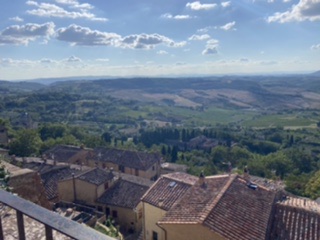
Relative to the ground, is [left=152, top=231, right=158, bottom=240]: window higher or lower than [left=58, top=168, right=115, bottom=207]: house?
higher

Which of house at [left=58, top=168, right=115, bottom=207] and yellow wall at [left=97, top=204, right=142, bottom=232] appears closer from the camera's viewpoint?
yellow wall at [left=97, top=204, right=142, bottom=232]

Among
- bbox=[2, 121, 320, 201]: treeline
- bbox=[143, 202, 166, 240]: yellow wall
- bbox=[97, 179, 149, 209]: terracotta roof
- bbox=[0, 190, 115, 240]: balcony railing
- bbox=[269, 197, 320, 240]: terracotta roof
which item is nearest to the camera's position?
bbox=[0, 190, 115, 240]: balcony railing

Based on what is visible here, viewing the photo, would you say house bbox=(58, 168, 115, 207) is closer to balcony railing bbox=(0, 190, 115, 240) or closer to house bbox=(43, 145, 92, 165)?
house bbox=(43, 145, 92, 165)

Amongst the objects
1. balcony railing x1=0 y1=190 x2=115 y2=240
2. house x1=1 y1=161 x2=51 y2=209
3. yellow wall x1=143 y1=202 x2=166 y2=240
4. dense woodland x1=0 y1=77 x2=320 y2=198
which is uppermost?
balcony railing x1=0 y1=190 x2=115 y2=240

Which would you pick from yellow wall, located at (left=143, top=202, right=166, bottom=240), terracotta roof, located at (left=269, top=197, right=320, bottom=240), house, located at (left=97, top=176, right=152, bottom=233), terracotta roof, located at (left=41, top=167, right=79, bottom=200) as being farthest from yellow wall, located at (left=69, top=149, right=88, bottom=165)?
terracotta roof, located at (left=269, top=197, right=320, bottom=240)

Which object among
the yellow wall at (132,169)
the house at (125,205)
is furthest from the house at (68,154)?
the house at (125,205)

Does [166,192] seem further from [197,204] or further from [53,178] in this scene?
[53,178]
